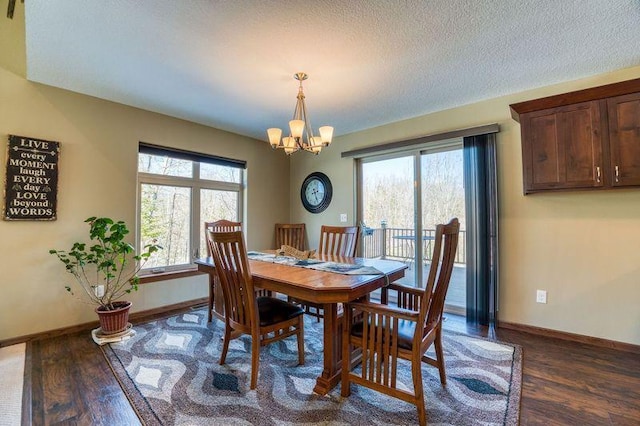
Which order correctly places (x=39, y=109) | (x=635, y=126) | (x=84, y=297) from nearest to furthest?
(x=635, y=126) → (x=39, y=109) → (x=84, y=297)

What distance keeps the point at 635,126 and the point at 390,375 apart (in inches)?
102

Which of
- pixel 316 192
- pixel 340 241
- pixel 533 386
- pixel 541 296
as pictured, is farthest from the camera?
pixel 316 192

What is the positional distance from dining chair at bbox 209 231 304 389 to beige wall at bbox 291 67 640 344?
230cm

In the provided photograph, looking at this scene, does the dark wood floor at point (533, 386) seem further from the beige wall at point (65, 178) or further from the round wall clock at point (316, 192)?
the round wall clock at point (316, 192)

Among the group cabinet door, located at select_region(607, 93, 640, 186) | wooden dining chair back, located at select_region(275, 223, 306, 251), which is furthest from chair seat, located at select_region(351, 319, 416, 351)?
wooden dining chair back, located at select_region(275, 223, 306, 251)

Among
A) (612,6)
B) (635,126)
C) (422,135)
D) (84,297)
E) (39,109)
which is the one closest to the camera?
(612,6)

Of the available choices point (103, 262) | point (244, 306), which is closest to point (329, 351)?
point (244, 306)

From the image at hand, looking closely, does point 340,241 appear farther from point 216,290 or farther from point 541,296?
point 541,296

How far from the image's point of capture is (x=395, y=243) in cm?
391

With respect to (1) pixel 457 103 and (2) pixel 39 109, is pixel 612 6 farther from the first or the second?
(2) pixel 39 109

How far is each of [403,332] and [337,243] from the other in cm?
146

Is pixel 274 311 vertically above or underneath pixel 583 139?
underneath

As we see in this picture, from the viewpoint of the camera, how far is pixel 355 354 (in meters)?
2.09

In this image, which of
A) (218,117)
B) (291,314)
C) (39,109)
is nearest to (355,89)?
(218,117)
